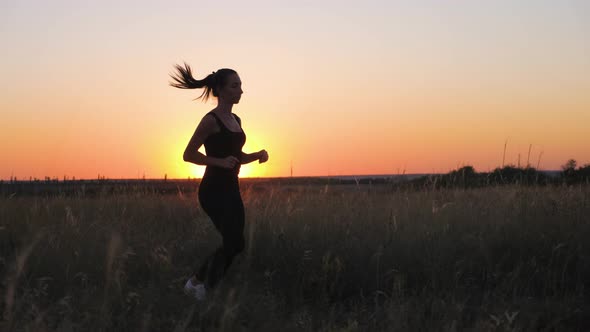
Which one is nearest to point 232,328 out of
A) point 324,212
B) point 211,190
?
point 211,190

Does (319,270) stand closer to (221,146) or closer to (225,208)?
(225,208)

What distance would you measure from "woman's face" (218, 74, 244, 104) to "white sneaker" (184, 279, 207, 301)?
1.52 metres

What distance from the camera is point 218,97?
495 cm

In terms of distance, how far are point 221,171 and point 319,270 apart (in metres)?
1.54

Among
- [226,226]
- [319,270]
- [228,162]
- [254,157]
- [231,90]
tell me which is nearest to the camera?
[228,162]

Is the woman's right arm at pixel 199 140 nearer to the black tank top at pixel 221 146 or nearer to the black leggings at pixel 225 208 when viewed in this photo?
the black tank top at pixel 221 146

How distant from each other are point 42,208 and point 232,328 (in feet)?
17.1

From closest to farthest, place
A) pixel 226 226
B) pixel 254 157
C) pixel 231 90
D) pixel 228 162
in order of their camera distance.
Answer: pixel 228 162 < pixel 226 226 < pixel 231 90 < pixel 254 157

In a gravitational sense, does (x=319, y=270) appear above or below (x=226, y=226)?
below

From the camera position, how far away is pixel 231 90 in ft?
15.9

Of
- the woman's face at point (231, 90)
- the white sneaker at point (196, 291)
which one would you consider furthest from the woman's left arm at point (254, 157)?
the white sneaker at point (196, 291)

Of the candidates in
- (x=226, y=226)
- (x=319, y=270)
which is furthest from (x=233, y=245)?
(x=319, y=270)

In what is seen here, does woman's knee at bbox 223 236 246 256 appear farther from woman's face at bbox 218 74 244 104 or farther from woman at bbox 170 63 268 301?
woman's face at bbox 218 74 244 104

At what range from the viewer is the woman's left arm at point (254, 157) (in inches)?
198
